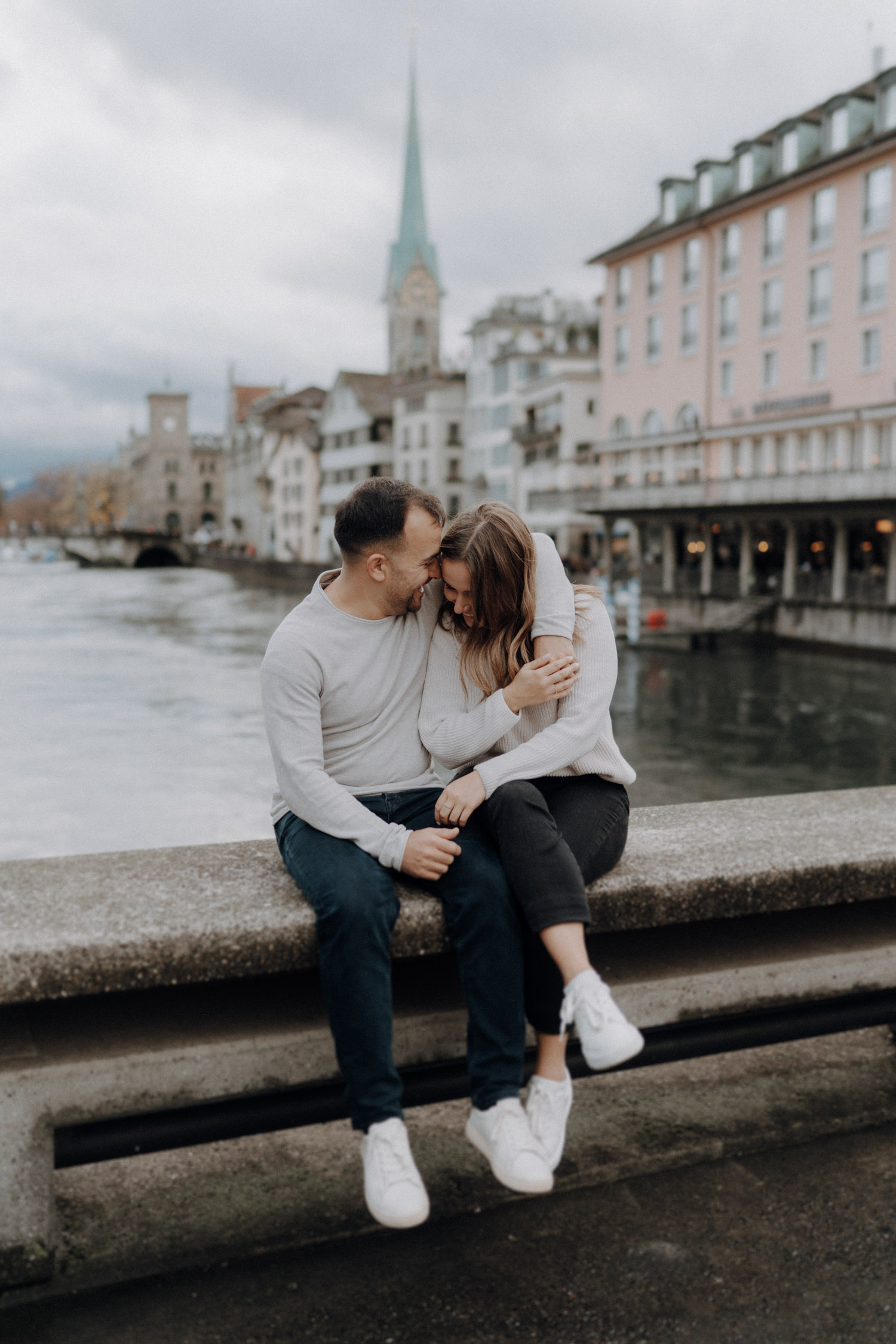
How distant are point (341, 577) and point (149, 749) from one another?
14.0m

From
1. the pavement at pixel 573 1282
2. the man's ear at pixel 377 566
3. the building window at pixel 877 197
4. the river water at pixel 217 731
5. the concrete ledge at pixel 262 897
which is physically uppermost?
the building window at pixel 877 197

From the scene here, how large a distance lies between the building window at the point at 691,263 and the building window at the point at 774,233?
12.5 ft

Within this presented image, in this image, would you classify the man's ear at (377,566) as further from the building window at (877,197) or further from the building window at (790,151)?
the building window at (790,151)

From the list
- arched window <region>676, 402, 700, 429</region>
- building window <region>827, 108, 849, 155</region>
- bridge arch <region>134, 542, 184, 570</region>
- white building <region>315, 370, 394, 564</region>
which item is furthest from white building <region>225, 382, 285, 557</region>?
building window <region>827, 108, 849, 155</region>

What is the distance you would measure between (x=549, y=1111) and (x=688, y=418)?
155 ft

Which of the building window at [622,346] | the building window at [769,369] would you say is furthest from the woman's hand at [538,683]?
the building window at [622,346]

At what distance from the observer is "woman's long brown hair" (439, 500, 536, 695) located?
298 cm

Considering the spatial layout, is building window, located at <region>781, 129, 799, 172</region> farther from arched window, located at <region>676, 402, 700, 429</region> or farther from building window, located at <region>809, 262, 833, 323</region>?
arched window, located at <region>676, 402, 700, 429</region>

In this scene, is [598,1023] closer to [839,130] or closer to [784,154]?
[839,130]

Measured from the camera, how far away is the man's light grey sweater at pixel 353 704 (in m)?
A: 2.70

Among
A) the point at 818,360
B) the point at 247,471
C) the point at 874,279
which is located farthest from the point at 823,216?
the point at 247,471

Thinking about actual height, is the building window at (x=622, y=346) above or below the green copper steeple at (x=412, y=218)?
below

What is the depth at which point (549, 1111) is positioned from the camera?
2508 millimetres

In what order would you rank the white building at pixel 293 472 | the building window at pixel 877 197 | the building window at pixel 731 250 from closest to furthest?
the building window at pixel 877 197 < the building window at pixel 731 250 < the white building at pixel 293 472
